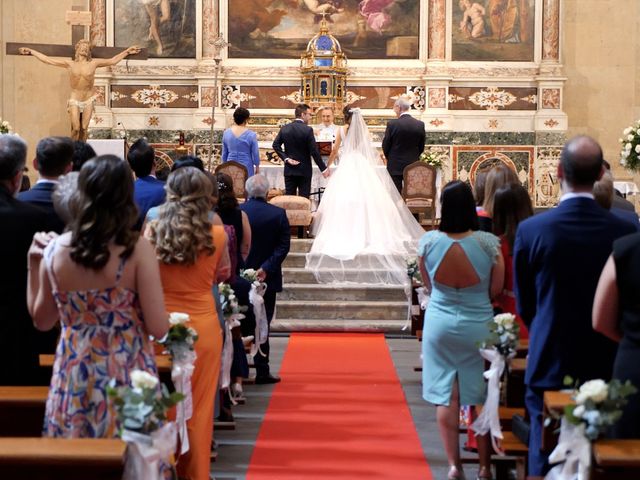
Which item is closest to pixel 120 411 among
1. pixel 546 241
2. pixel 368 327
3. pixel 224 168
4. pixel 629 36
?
pixel 546 241

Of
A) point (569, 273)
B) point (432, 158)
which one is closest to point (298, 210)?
point (432, 158)

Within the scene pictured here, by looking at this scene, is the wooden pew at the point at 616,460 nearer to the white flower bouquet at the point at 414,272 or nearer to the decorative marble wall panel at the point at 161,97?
the white flower bouquet at the point at 414,272

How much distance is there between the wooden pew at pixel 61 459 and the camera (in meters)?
3.88

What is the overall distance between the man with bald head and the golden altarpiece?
14.8 m

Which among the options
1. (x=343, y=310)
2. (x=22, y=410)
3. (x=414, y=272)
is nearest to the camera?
(x=22, y=410)

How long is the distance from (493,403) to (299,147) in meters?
9.85

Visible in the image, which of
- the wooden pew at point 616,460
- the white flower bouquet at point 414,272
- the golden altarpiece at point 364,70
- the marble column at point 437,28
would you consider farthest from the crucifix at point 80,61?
the wooden pew at point 616,460

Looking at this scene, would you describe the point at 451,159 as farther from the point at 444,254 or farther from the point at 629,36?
the point at 444,254

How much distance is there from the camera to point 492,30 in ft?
65.8

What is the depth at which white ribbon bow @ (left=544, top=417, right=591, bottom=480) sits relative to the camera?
4074 mm

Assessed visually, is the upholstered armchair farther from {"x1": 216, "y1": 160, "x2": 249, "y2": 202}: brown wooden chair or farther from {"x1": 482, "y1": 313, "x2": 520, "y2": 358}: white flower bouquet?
{"x1": 482, "y1": 313, "x2": 520, "y2": 358}: white flower bouquet

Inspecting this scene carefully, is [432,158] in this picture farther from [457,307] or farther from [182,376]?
[182,376]

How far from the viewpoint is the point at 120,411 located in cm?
406

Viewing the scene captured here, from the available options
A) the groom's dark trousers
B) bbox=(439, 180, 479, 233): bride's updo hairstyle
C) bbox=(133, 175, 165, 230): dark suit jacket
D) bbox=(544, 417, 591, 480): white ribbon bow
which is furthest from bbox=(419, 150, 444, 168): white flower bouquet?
bbox=(544, 417, 591, 480): white ribbon bow
